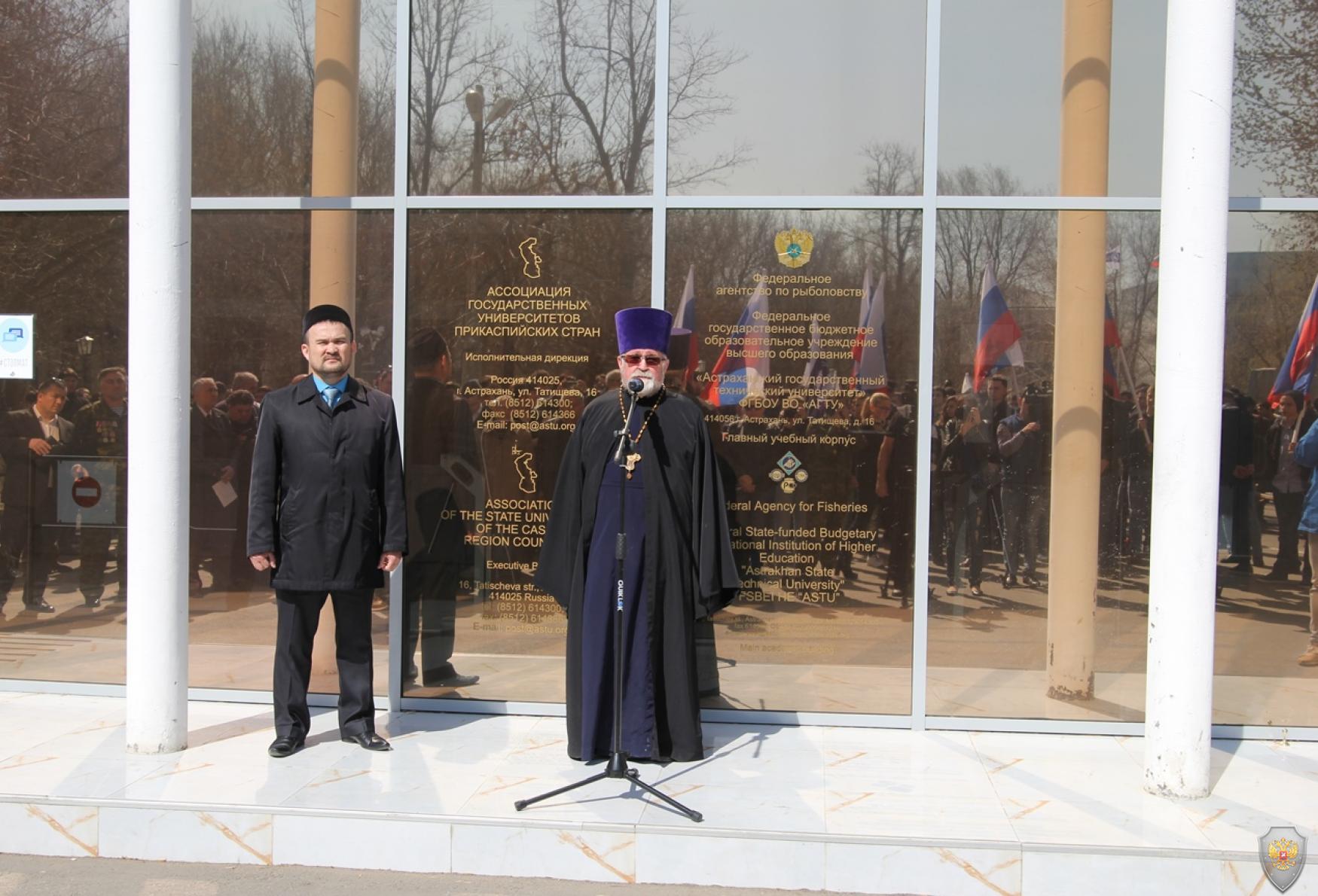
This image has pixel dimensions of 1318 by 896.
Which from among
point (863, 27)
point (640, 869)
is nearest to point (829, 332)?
point (863, 27)

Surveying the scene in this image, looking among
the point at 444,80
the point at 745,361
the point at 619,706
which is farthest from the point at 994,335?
the point at 444,80

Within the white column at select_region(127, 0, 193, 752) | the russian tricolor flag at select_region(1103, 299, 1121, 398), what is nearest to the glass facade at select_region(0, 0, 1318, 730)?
the russian tricolor flag at select_region(1103, 299, 1121, 398)

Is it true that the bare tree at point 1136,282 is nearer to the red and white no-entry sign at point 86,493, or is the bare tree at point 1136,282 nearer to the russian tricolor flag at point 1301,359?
the russian tricolor flag at point 1301,359

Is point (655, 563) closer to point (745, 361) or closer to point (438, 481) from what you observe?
point (745, 361)

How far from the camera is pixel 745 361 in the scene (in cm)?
621

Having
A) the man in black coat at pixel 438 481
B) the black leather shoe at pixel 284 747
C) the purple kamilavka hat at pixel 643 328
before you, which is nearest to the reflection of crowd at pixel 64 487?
the man in black coat at pixel 438 481

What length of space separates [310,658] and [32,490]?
235cm

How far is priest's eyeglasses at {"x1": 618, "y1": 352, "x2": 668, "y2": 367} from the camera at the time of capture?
5.35 meters

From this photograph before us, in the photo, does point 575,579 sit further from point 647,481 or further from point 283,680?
point 283,680

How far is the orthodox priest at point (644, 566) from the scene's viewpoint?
548 cm

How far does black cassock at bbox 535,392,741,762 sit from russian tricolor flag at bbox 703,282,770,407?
585 millimetres

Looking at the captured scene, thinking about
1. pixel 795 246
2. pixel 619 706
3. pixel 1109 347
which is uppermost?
pixel 795 246

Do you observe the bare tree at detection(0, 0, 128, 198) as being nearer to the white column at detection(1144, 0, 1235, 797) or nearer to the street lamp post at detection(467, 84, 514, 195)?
the street lamp post at detection(467, 84, 514, 195)

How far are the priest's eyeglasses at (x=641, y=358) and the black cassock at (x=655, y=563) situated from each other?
0.22m
